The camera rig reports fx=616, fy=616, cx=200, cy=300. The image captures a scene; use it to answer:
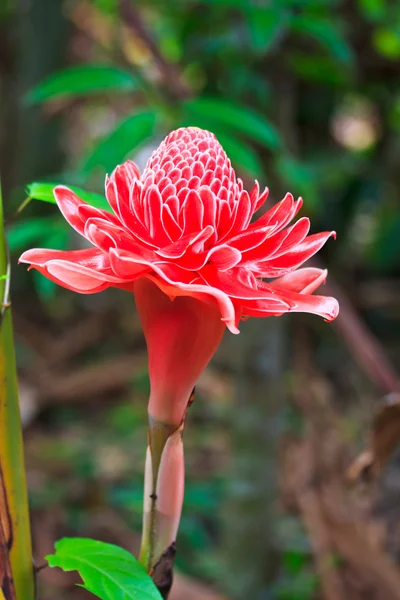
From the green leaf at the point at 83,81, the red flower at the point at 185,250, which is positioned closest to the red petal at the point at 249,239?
the red flower at the point at 185,250

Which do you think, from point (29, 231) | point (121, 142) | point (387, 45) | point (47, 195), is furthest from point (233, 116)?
point (387, 45)

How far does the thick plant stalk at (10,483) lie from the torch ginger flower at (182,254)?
1.2 inches

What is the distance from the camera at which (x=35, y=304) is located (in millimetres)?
2408

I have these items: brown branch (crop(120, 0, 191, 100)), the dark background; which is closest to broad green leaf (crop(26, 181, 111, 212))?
the dark background

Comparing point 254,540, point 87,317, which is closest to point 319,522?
point 254,540

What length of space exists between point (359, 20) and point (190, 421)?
1.29 m

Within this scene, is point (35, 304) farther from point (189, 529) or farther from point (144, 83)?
point (144, 83)

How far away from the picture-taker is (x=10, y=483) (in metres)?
0.29

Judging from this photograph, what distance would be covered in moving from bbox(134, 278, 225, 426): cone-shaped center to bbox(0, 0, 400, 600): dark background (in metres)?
0.34

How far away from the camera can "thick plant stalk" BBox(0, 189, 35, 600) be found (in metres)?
0.28

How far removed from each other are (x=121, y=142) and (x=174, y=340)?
44cm

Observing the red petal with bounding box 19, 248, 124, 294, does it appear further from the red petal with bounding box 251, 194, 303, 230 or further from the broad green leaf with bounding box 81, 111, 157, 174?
the broad green leaf with bounding box 81, 111, 157, 174

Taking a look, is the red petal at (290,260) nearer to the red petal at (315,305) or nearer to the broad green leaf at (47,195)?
the red petal at (315,305)

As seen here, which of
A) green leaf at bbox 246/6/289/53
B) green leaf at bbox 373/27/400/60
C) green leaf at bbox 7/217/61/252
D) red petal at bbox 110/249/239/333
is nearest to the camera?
red petal at bbox 110/249/239/333
